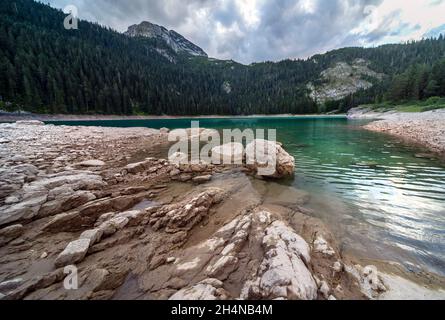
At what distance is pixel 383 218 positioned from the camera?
5582mm

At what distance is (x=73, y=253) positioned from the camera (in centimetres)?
369

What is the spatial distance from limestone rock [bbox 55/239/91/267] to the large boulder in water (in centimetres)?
737

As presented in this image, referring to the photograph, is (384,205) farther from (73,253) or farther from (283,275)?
(73,253)

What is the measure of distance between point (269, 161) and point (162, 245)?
681 centimetres

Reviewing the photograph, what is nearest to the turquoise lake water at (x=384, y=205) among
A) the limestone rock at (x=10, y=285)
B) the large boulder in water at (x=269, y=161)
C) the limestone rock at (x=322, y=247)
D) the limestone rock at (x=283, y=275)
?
the limestone rock at (x=322, y=247)

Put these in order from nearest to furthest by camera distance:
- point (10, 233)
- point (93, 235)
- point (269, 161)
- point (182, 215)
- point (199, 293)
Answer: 1. point (199, 293)
2. point (93, 235)
3. point (10, 233)
4. point (182, 215)
5. point (269, 161)

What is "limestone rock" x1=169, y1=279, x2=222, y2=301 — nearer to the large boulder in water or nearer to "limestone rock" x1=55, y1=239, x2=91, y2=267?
"limestone rock" x1=55, y1=239, x2=91, y2=267

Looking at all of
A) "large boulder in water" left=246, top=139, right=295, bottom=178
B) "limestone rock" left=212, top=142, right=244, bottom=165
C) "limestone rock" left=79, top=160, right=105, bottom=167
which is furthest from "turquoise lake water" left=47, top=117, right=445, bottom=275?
"limestone rock" left=79, top=160, right=105, bottom=167

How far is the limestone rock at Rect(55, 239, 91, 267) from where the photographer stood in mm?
3582

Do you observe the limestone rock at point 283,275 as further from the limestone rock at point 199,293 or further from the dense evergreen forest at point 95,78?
the dense evergreen forest at point 95,78

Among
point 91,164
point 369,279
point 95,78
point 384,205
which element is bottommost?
point 369,279

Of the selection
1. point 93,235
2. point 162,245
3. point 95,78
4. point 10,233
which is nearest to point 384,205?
point 162,245
